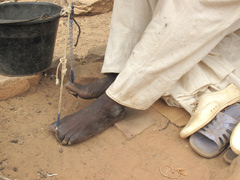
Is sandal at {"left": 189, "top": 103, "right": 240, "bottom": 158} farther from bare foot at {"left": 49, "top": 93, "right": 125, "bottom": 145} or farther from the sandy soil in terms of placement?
bare foot at {"left": 49, "top": 93, "right": 125, "bottom": 145}

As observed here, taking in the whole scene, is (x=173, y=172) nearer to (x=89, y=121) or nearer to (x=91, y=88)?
(x=89, y=121)

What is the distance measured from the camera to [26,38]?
199 cm

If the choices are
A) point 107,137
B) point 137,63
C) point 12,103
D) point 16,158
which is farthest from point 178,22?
point 12,103

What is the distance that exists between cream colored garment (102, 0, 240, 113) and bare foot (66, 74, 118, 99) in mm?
88

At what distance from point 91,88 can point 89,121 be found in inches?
10.3

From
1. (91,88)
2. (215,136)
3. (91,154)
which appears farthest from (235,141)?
(91,88)

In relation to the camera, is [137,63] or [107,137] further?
[107,137]

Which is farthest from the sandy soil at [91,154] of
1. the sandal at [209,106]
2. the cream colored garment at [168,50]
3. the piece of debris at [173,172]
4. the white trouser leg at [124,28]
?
the white trouser leg at [124,28]

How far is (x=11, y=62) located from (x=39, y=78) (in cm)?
28

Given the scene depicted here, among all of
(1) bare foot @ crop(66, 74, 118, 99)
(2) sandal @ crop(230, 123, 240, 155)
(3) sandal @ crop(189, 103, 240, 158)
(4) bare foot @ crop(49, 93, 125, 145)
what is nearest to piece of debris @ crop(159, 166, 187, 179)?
(3) sandal @ crop(189, 103, 240, 158)

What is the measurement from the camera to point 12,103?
2.06 metres

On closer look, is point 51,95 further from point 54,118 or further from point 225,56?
point 225,56

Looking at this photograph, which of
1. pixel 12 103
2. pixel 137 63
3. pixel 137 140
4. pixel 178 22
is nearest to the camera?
pixel 178 22

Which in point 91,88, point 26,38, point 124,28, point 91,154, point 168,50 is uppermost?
point 168,50
